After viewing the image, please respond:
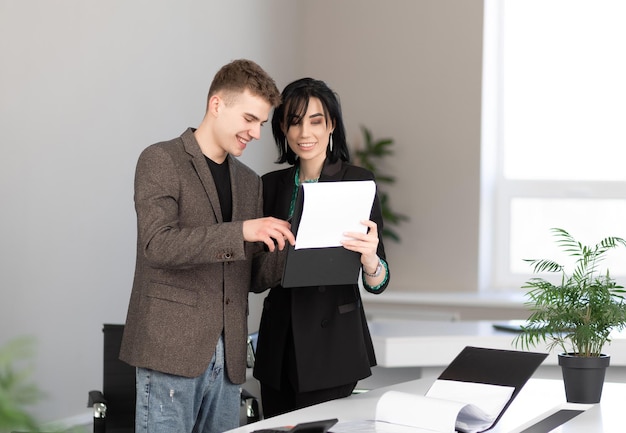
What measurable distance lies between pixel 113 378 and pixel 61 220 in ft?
3.20

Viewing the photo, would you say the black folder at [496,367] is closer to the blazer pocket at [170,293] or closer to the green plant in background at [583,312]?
the green plant in background at [583,312]

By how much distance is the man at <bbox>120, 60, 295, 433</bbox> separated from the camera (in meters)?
2.18

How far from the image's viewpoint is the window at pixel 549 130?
5.90 metres

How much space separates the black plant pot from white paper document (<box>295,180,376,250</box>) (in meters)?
0.66

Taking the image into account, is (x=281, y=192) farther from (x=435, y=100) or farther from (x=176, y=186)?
(x=435, y=100)

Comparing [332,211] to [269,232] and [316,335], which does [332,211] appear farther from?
[316,335]

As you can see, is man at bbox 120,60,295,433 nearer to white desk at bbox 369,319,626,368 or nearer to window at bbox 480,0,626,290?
white desk at bbox 369,319,626,368

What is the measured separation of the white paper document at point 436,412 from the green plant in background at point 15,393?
1129mm

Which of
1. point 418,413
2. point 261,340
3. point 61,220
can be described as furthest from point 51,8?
point 418,413

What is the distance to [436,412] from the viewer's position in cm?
185

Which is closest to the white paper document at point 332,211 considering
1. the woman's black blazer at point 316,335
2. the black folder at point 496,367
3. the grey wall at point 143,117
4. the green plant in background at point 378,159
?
the woman's black blazer at point 316,335

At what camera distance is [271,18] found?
5.79 m

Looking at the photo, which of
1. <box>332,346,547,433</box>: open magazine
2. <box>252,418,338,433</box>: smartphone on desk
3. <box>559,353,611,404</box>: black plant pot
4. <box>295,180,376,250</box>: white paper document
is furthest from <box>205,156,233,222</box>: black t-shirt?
<box>559,353,611,404</box>: black plant pot

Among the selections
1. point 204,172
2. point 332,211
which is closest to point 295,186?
point 204,172
